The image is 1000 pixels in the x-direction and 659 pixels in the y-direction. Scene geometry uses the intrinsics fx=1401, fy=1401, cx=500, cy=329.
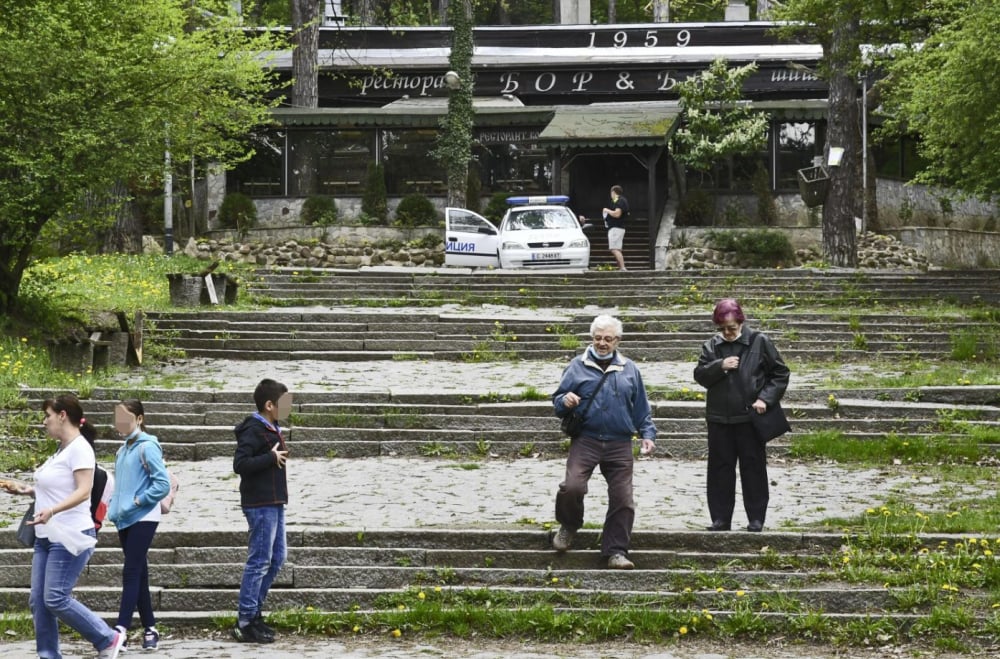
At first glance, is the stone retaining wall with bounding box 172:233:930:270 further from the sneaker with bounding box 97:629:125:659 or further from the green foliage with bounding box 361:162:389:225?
the sneaker with bounding box 97:629:125:659

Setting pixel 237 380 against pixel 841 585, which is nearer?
pixel 841 585

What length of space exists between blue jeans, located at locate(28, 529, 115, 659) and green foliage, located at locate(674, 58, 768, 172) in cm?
2856

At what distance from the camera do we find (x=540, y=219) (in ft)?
95.8

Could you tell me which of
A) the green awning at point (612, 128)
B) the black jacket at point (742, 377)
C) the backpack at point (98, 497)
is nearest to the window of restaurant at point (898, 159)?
the green awning at point (612, 128)

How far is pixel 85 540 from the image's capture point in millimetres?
7809

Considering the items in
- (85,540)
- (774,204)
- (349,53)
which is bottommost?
(85,540)

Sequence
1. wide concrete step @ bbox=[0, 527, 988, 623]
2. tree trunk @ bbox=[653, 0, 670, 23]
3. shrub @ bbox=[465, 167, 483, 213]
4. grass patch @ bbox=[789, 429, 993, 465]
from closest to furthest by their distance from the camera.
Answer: wide concrete step @ bbox=[0, 527, 988, 623] < grass patch @ bbox=[789, 429, 993, 465] < shrub @ bbox=[465, 167, 483, 213] < tree trunk @ bbox=[653, 0, 670, 23]

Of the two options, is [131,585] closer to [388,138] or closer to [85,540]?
[85,540]

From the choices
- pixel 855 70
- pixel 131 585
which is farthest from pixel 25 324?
pixel 855 70

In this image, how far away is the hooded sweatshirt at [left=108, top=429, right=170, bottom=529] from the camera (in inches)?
330

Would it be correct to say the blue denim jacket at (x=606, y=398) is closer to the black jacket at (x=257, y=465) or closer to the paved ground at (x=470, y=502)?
the paved ground at (x=470, y=502)

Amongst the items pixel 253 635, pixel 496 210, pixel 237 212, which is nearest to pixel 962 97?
pixel 496 210

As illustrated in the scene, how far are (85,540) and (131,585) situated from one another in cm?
66

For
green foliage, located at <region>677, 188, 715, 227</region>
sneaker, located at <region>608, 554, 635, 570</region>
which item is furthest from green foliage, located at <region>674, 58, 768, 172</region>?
sneaker, located at <region>608, 554, 635, 570</region>
